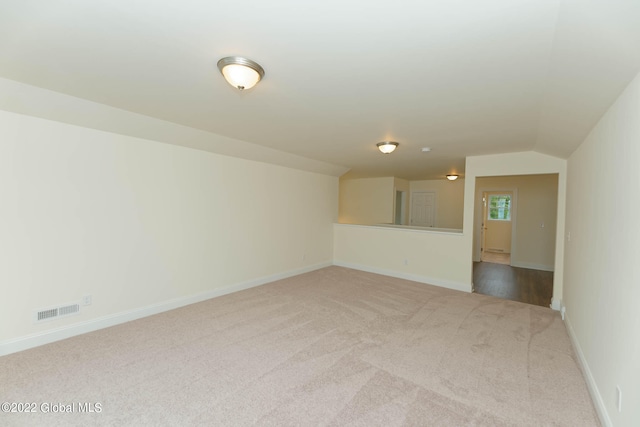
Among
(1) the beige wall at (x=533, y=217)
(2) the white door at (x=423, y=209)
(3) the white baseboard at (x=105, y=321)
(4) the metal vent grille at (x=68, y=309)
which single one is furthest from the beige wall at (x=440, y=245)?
(4) the metal vent grille at (x=68, y=309)

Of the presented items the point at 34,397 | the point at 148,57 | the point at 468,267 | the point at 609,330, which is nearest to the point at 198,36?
the point at 148,57

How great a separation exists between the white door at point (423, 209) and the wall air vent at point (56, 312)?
27.3 ft

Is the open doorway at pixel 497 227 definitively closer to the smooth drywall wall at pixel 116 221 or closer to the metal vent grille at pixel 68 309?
the smooth drywall wall at pixel 116 221

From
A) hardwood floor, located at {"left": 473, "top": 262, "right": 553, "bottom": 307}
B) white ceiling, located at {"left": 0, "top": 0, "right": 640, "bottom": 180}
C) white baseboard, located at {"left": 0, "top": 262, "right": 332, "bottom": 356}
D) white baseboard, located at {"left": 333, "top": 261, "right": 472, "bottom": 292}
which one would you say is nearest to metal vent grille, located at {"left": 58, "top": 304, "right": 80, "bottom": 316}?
white baseboard, located at {"left": 0, "top": 262, "right": 332, "bottom": 356}

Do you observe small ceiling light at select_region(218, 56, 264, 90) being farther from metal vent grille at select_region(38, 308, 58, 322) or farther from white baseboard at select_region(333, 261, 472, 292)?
white baseboard at select_region(333, 261, 472, 292)

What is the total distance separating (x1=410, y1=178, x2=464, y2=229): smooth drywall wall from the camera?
26.3 feet

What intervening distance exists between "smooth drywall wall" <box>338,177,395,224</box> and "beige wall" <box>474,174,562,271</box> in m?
2.32

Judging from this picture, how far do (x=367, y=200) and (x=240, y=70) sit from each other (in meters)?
7.02

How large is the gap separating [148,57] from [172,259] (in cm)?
276

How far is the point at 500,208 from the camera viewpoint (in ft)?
29.5

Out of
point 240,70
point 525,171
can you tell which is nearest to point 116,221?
point 240,70

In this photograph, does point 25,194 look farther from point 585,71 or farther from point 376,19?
point 585,71

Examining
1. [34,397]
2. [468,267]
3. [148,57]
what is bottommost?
[34,397]

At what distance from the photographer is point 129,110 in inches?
A: 112
